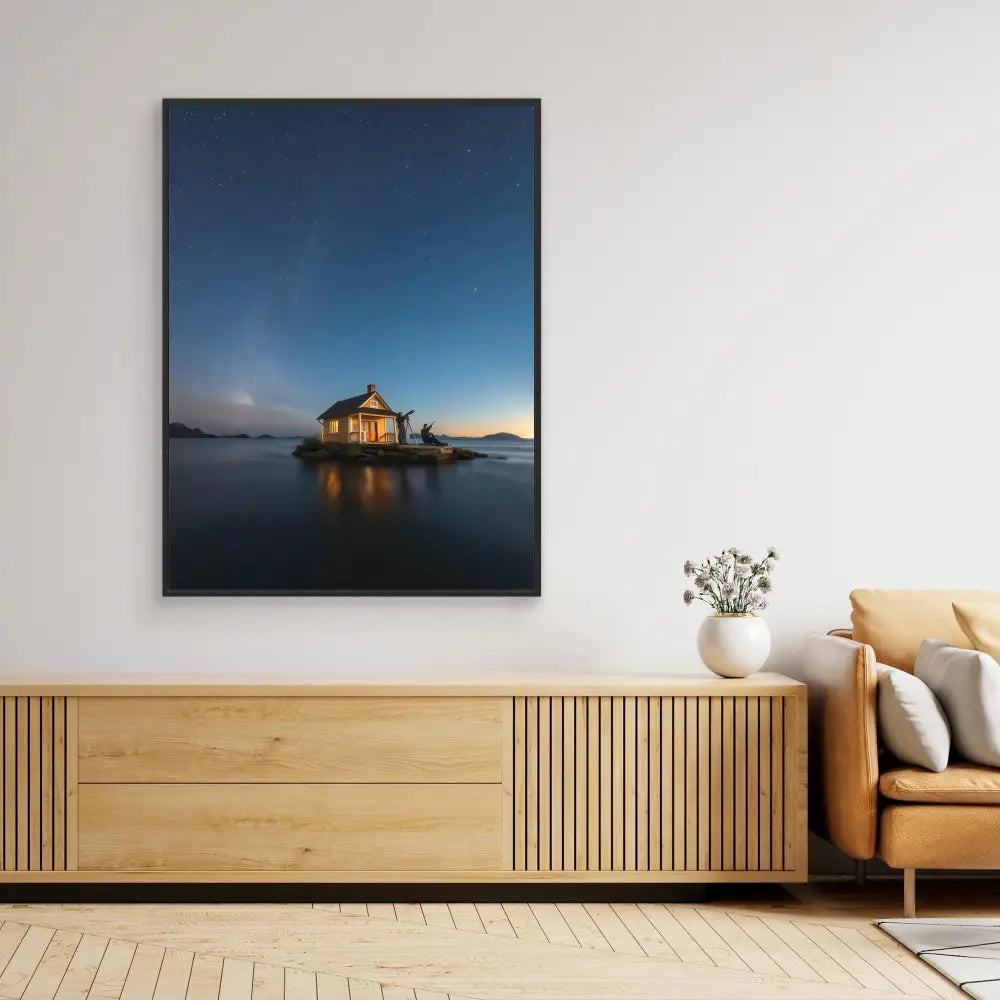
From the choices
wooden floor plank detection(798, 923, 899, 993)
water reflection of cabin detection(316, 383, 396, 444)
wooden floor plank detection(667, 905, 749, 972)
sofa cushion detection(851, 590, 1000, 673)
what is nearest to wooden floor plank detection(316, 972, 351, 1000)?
wooden floor plank detection(667, 905, 749, 972)

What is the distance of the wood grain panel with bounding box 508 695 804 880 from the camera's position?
3.09m

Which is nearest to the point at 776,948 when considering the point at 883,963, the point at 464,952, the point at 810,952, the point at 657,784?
the point at 810,952

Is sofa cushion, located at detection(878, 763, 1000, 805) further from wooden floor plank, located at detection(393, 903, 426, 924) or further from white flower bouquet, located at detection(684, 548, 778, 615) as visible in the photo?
wooden floor plank, located at detection(393, 903, 426, 924)

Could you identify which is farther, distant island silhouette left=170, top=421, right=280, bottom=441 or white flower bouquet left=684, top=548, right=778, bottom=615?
distant island silhouette left=170, top=421, right=280, bottom=441

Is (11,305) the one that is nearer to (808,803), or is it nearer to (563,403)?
(563,403)

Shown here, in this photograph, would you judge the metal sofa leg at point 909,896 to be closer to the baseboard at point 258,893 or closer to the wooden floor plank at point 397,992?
the baseboard at point 258,893

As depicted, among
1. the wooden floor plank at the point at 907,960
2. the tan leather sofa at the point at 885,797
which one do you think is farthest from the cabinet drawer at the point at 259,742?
the wooden floor plank at the point at 907,960

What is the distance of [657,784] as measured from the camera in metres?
3.10

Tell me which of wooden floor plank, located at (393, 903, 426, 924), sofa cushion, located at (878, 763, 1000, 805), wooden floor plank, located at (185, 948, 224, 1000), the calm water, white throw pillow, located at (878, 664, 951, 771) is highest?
the calm water

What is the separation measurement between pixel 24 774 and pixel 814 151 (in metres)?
2.96

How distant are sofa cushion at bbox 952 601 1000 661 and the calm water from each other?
1.24 m

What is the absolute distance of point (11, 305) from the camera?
3.48 m

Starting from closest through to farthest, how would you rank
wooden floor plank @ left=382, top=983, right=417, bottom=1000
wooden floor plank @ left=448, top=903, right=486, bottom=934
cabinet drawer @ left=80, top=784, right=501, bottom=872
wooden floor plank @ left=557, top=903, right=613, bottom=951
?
wooden floor plank @ left=382, top=983, right=417, bottom=1000 < wooden floor plank @ left=557, top=903, right=613, bottom=951 < wooden floor plank @ left=448, top=903, right=486, bottom=934 < cabinet drawer @ left=80, top=784, right=501, bottom=872

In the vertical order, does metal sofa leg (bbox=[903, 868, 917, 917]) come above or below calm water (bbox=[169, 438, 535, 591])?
below
